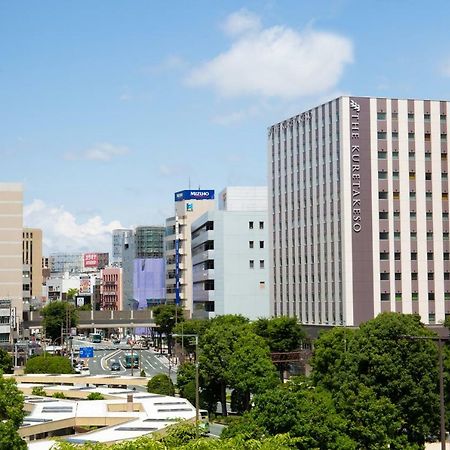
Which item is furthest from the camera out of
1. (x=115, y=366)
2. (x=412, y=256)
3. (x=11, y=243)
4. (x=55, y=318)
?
(x=55, y=318)

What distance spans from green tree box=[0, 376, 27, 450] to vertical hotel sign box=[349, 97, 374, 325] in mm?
73604

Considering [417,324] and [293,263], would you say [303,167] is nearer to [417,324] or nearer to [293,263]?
[293,263]

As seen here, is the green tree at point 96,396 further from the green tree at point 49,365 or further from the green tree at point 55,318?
the green tree at point 55,318

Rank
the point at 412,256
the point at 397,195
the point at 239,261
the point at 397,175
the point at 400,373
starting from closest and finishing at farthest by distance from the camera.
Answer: the point at 400,373, the point at 397,175, the point at 397,195, the point at 412,256, the point at 239,261

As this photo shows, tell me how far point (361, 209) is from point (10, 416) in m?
77.4

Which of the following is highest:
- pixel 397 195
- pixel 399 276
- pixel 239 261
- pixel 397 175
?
pixel 397 175

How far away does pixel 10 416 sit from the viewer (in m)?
46.3

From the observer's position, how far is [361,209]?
11688 cm

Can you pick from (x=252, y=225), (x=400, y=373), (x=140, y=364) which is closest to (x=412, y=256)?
(x=252, y=225)

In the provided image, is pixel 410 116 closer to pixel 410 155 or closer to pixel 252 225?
pixel 410 155

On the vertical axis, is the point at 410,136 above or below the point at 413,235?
above

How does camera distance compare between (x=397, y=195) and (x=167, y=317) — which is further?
(x=167, y=317)

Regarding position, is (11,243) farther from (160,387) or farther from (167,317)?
(160,387)

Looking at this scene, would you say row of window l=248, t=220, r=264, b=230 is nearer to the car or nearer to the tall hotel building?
the car
